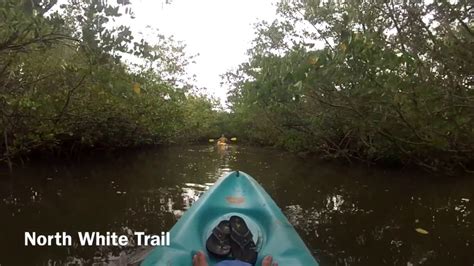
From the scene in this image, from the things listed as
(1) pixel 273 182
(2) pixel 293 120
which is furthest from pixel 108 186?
(2) pixel 293 120

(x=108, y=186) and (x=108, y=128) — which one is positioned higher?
(x=108, y=128)

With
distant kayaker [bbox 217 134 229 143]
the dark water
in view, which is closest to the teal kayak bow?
the dark water

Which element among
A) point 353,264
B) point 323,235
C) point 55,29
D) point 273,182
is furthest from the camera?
point 273,182

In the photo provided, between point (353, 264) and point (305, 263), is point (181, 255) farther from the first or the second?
point (353, 264)

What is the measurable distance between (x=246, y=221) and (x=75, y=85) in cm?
499

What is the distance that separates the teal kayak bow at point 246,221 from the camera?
327 centimetres

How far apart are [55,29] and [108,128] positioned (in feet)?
29.2

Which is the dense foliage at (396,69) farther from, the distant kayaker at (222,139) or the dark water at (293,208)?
the distant kayaker at (222,139)

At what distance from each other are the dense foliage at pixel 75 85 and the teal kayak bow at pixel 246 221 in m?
1.30

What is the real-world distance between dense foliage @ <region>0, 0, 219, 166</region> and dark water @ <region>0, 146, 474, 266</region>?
107cm

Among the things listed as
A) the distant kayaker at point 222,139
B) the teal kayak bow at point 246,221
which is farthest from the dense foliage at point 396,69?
the distant kayaker at point 222,139

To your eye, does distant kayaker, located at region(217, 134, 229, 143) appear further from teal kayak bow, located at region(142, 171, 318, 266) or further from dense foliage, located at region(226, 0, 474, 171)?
teal kayak bow, located at region(142, 171, 318, 266)

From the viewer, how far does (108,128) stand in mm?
11641

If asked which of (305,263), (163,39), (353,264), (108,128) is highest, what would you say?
(163,39)
